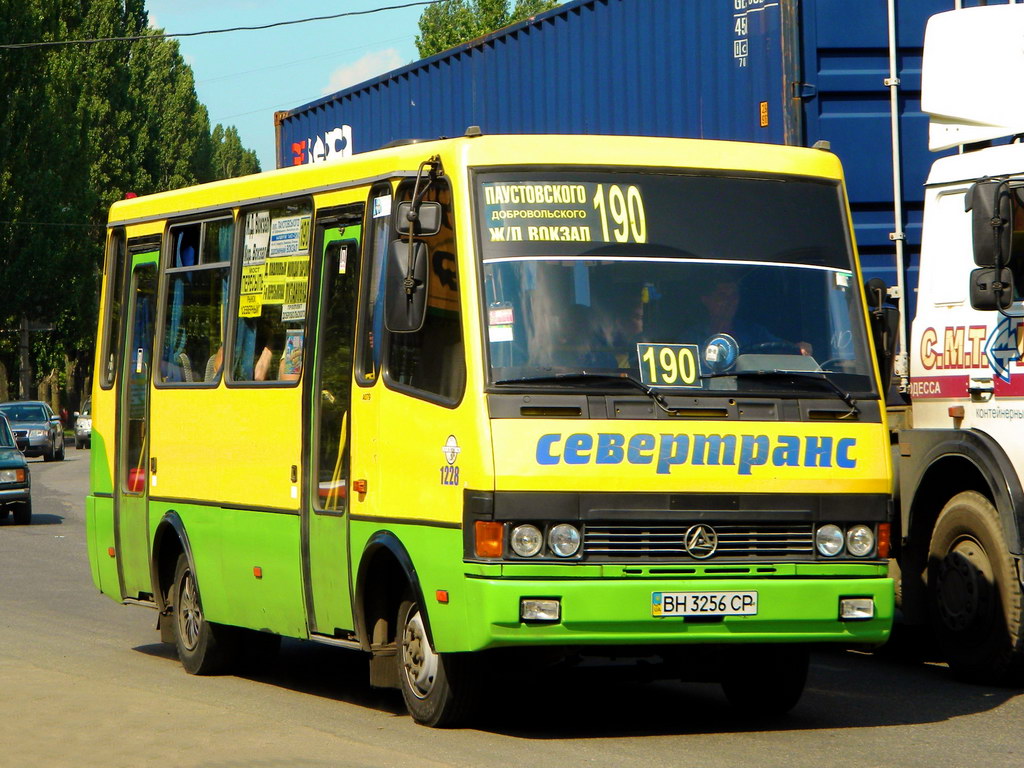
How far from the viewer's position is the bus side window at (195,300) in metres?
10.4

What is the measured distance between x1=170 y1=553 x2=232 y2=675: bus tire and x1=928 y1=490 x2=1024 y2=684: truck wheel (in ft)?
13.4

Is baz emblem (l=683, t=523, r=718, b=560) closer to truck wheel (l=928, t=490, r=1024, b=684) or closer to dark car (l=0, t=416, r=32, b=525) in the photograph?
truck wheel (l=928, t=490, r=1024, b=684)

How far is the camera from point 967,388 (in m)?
9.57

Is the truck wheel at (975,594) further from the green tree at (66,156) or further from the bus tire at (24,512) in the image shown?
the green tree at (66,156)

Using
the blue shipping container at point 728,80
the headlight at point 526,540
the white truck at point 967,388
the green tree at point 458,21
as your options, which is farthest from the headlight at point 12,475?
the green tree at point 458,21

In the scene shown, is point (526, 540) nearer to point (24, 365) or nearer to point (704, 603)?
point (704, 603)

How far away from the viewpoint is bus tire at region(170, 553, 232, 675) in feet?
34.4

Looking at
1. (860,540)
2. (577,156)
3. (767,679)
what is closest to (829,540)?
(860,540)

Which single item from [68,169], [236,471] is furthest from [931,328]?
[68,169]

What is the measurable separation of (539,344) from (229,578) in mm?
3088

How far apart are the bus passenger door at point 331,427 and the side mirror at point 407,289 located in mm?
895

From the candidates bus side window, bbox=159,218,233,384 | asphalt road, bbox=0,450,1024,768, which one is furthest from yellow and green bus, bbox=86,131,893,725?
bus side window, bbox=159,218,233,384

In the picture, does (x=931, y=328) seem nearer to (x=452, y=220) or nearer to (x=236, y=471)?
(x=452, y=220)

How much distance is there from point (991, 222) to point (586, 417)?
245cm
